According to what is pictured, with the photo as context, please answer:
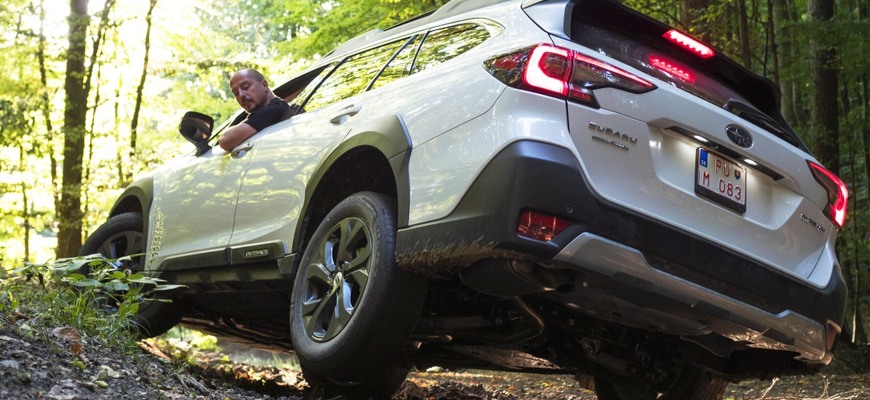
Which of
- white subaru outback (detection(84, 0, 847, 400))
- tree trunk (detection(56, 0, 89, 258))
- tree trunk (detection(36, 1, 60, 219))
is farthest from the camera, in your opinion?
tree trunk (detection(36, 1, 60, 219))

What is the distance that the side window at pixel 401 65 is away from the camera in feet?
13.6

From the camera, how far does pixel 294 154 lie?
14.5 ft

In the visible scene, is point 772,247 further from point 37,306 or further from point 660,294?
point 37,306

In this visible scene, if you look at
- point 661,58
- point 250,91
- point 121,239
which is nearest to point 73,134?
point 121,239

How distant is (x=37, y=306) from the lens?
13.1 ft

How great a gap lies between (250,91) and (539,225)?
309cm

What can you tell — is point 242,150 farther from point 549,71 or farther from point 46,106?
point 46,106

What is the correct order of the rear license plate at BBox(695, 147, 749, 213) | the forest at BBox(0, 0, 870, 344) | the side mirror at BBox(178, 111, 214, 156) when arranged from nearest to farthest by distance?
the rear license plate at BBox(695, 147, 749, 213), the side mirror at BBox(178, 111, 214, 156), the forest at BBox(0, 0, 870, 344)

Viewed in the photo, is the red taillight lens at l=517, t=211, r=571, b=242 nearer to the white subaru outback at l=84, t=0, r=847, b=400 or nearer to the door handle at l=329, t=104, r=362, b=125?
the white subaru outback at l=84, t=0, r=847, b=400

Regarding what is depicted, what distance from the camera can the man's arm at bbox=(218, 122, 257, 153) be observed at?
16.6 feet

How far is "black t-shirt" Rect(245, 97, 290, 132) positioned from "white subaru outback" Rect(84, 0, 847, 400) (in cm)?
31

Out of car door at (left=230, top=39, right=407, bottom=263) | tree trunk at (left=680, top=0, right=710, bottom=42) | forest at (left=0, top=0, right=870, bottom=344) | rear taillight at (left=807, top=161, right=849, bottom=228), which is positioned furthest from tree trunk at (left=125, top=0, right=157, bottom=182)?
rear taillight at (left=807, top=161, right=849, bottom=228)

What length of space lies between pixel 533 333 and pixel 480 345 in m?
0.49

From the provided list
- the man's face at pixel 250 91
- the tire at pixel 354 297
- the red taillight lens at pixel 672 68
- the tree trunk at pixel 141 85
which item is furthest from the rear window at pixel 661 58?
the tree trunk at pixel 141 85
